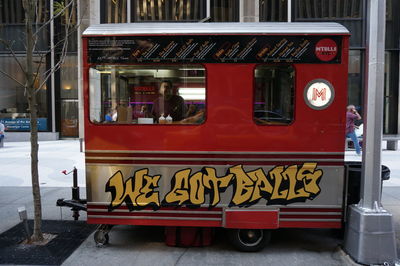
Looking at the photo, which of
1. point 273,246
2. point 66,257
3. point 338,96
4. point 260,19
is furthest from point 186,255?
point 260,19

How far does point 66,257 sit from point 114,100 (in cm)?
213

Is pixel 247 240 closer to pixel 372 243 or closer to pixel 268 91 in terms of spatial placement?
pixel 372 243

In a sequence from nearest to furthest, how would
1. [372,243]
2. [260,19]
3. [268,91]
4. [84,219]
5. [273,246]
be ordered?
[372,243] < [268,91] < [273,246] < [84,219] < [260,19]

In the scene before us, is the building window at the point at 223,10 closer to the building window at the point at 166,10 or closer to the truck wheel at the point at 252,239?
the building window at the point at 166,10

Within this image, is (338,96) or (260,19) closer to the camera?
(338,96)

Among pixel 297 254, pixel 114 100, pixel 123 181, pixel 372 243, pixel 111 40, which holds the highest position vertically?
pixel 111 40

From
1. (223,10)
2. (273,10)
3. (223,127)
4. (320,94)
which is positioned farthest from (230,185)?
(273,10)

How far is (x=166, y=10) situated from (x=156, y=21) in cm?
86

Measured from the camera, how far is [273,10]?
1845 centimetres

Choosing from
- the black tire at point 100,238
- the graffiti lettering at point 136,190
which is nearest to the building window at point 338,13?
the graffiti lettering at point 136,190

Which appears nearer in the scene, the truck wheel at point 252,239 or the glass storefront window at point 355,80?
the truck wheel at point 252,239

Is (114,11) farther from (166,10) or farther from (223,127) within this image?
(223,127)

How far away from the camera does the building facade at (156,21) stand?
1819 cm

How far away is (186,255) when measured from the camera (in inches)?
181
